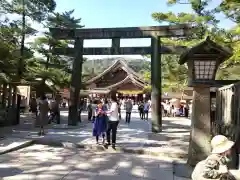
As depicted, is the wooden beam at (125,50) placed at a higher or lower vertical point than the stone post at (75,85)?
higher

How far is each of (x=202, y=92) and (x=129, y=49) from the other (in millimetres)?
7936

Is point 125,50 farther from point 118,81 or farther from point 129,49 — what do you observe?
point 118,81

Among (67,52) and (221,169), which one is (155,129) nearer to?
(67,52)

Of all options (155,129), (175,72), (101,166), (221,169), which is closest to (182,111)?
(175,72)

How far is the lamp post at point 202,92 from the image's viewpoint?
6.54 meters

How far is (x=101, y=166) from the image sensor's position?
6.76 metres

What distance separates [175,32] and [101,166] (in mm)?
8170

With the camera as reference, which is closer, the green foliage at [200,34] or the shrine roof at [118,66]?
the green foliage at [200,34]

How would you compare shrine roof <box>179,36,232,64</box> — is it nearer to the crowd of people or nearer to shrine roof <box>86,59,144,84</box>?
the crowd of people

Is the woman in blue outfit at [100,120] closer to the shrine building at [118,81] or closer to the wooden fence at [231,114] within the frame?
the wooden fence at [231,114]

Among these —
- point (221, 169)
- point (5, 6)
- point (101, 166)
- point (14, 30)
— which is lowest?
point (101, 166)

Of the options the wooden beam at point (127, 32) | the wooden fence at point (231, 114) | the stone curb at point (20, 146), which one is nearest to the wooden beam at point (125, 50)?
the wooden beam at point (127, 32)

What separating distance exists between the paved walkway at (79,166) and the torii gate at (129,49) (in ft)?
16.8

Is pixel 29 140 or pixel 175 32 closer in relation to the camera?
pixel 29 140
